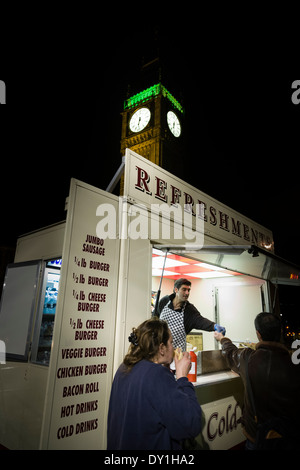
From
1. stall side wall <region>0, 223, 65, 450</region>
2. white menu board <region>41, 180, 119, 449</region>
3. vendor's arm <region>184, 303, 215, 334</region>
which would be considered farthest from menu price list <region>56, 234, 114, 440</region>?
vendor's arm <region>184, 303, 215, 334</region>

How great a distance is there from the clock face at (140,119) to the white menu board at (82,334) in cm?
3932

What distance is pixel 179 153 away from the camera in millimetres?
46594

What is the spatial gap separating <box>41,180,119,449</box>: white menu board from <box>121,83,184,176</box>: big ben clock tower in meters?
37.4

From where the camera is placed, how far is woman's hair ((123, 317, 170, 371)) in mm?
2156

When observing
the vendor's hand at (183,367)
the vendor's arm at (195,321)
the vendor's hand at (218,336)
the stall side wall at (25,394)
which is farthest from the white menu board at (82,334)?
the vendor's arm at (195,321)

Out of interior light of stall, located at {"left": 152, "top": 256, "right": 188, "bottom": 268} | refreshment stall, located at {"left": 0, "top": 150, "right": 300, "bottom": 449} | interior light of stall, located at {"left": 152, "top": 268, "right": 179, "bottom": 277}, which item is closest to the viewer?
refreshment stall, located at {"left": 0, "top": 150, "right": 300, "bottom": 449}

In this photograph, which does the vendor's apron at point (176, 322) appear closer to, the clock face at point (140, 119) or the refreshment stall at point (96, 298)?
the refreshment stall at point (96, 298)

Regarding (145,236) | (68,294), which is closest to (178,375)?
(68,294)

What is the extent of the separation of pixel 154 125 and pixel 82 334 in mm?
43489

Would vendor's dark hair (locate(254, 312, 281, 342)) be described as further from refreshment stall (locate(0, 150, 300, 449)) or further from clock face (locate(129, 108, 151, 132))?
clock face (locate(129, 108, 151, 132))

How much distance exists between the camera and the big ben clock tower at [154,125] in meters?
40.8

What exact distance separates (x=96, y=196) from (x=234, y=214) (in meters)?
4.01

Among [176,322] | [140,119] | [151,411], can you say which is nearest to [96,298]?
[151,411]

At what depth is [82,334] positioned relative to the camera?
2.94 m
